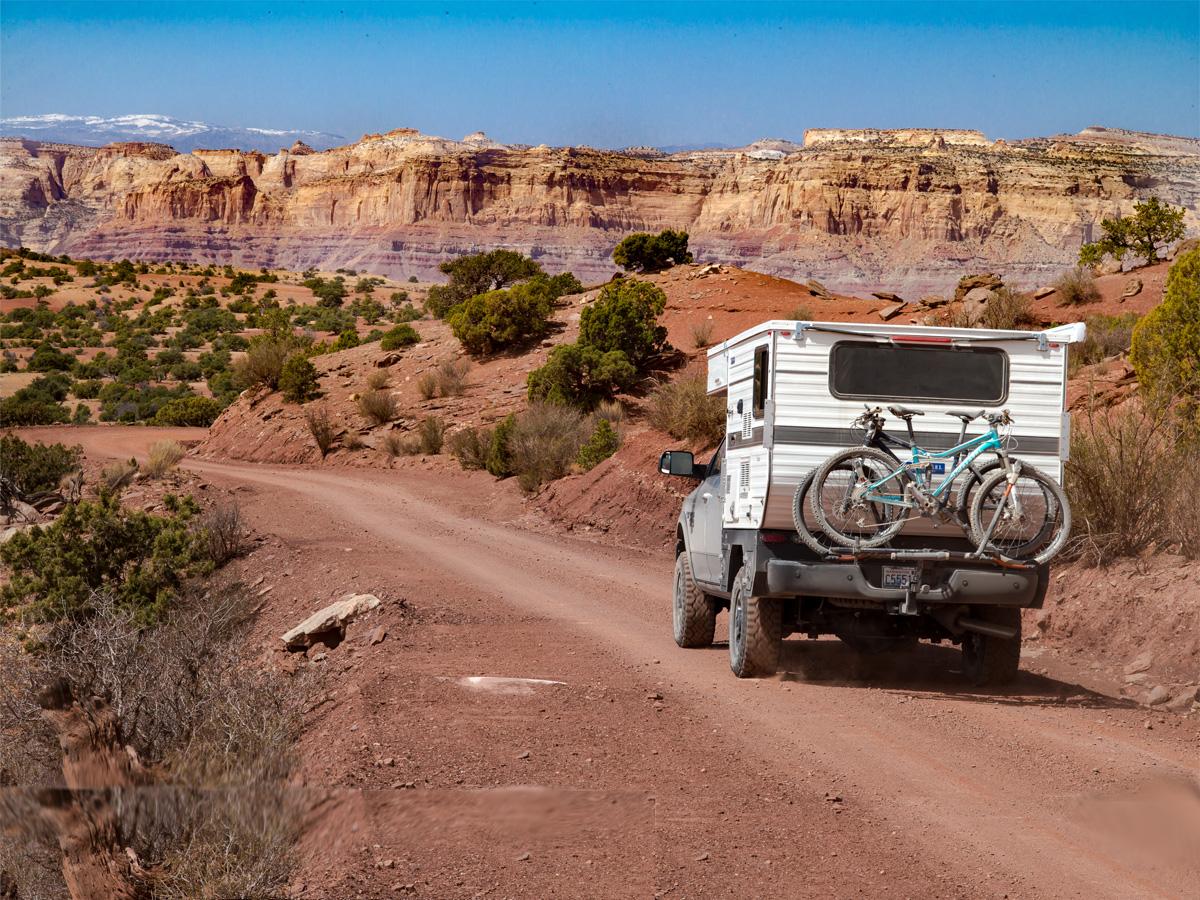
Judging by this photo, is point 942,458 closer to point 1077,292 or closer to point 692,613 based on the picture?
point 692,613

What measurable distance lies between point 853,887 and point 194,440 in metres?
40.2

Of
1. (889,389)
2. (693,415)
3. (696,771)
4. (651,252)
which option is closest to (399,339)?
(651,252)

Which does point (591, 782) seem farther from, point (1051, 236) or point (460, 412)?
point (1051, 236)

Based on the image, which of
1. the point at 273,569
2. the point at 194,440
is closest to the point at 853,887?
the point at 273,569

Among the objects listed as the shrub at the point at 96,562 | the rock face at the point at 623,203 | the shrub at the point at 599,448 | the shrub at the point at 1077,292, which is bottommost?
the shrub at the point at 96,562

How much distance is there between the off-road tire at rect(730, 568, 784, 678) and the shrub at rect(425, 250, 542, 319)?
4089cm

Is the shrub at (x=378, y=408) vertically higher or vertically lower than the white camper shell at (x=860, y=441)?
lower

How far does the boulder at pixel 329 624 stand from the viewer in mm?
12117

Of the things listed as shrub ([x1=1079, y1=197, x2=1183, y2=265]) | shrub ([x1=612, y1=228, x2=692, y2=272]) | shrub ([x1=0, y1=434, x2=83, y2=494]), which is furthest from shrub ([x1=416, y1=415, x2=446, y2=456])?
shrub ([x1=1079, y1=197, x2=1183, y2=265])

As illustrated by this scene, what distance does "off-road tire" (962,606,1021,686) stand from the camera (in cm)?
984

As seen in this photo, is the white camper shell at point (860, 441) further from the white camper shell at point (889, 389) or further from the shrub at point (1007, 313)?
the shrub at point (1007, 313)

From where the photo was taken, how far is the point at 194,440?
42.7 metres

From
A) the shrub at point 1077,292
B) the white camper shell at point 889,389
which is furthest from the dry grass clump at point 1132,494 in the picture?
the shrub at point 1077,292

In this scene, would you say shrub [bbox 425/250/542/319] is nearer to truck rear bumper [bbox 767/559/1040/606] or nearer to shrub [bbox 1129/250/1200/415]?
shrub [bbox 1129/250/1200/415]
